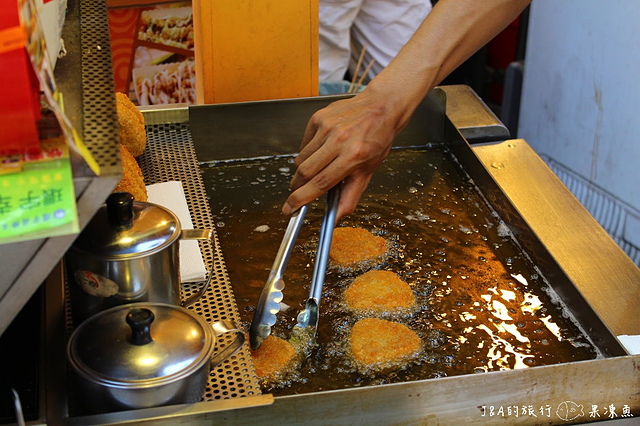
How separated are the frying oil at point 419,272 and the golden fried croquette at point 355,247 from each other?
0.03 meters

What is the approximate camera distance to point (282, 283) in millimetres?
1693

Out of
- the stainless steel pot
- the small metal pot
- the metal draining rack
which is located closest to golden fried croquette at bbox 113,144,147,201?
the metal draining rack

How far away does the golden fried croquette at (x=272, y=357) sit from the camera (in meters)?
1.73

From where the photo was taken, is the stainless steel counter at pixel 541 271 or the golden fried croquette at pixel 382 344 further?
the golden fried croquette at pixel 382 344

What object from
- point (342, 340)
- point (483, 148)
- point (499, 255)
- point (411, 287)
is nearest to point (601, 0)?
point (483, 148)

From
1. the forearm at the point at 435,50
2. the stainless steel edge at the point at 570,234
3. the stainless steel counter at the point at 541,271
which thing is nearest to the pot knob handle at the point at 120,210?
the stainless steel counter at the point at 541,271

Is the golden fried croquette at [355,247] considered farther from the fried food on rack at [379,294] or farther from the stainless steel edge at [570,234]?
the stainless steel edge at [570,234]

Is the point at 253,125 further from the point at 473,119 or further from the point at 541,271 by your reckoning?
the point at 541,271

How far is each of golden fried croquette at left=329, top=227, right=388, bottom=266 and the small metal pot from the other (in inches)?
35.8

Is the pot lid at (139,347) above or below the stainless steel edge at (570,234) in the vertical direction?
above

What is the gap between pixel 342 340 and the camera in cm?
187

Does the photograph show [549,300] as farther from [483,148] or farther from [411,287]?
[483,148]

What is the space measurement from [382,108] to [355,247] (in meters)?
0.50

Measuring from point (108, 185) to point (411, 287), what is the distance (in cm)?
118
